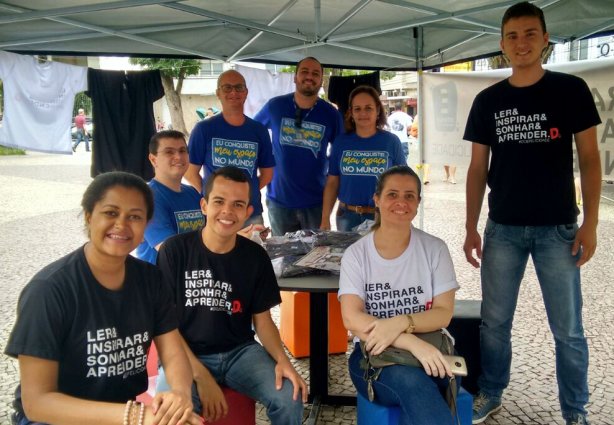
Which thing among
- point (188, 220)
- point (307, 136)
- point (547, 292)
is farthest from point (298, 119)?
point (547, 292)

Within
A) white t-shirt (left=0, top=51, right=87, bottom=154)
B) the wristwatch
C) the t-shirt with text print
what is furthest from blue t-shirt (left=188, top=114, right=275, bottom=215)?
white t-shirt (left=0, top=51, right=87, bottom=154)

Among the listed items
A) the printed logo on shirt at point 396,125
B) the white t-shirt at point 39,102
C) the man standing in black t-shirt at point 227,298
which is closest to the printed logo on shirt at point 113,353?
the man standing in black t-shirt at point 227,298

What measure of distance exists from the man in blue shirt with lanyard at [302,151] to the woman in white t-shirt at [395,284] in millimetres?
1602

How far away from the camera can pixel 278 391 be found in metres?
2.01

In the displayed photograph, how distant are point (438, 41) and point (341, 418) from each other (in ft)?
12.7

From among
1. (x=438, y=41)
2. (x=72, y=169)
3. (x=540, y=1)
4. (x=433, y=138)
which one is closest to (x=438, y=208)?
(x=433, y=138)

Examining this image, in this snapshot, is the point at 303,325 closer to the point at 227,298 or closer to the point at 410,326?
the point at 227,298

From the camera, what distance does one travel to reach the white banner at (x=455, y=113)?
4586 millimetres

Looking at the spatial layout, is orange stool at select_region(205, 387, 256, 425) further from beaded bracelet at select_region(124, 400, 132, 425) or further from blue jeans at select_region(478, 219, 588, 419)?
blue jeans at select_region(478, 219, 588, 419)

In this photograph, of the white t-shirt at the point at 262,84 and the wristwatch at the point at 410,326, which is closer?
the wristwatch at the point at 410,326

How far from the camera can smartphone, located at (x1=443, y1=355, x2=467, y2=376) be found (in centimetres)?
189

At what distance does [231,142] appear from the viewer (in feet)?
11.8

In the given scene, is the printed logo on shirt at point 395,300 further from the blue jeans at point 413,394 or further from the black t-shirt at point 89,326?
the black t-shirt at point 89,326

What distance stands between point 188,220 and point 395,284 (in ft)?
4.14
